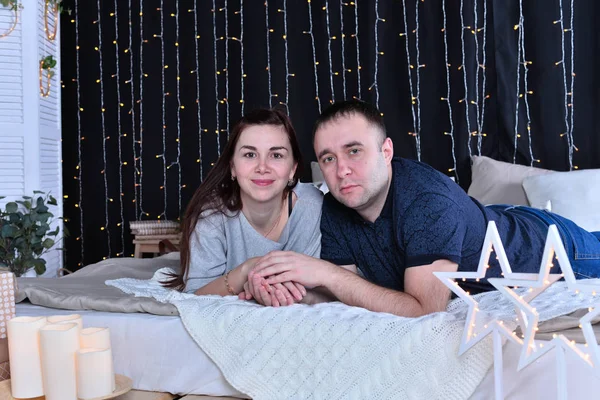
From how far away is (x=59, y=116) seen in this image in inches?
176

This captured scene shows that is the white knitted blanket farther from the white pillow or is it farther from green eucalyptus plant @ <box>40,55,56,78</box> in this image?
green eucalyptus plant @ <box>40,55,56,78</box>

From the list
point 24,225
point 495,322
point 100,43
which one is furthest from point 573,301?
point 100,43

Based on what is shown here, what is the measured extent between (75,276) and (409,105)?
212 centimetres

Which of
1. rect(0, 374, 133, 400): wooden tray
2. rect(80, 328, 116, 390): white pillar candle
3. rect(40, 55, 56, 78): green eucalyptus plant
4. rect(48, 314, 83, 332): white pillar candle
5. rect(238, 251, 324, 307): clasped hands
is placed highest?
rect(40, 55, 56, 78): green eucalyptus plant

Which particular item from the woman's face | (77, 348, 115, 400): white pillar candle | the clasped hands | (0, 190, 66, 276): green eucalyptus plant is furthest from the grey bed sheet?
(0, 190, 66, 276): green eucalyptus plant

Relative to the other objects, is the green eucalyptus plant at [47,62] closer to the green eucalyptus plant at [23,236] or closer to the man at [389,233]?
the green eucalyptus plant at [23,236]

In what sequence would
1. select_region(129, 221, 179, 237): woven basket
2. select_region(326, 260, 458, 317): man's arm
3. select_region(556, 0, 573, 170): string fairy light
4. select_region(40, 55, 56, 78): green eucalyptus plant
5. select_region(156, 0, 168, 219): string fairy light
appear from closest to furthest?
1. select_region(326, 260, 458, 317): man's arm
2. select_region(556, 0, 573, 170): string fairy light
3. select_region(129, 221, 179, 237): woven basket
4. select_region(40, 55, 56, 78): green eucalyptus plant
5. select_region(156, 0, 168, 219): string fairy light

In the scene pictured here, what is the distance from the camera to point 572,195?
274 centimetres

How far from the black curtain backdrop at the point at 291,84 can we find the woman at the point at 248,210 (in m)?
1.80

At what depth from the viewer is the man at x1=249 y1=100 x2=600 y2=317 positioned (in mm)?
1569

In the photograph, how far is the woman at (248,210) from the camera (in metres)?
1.90

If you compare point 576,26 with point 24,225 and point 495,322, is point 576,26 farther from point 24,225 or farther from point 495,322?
point 24,225

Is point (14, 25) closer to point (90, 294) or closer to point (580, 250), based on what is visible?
point (90, 294)

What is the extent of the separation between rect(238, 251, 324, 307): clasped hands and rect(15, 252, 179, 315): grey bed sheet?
8.6 inches
